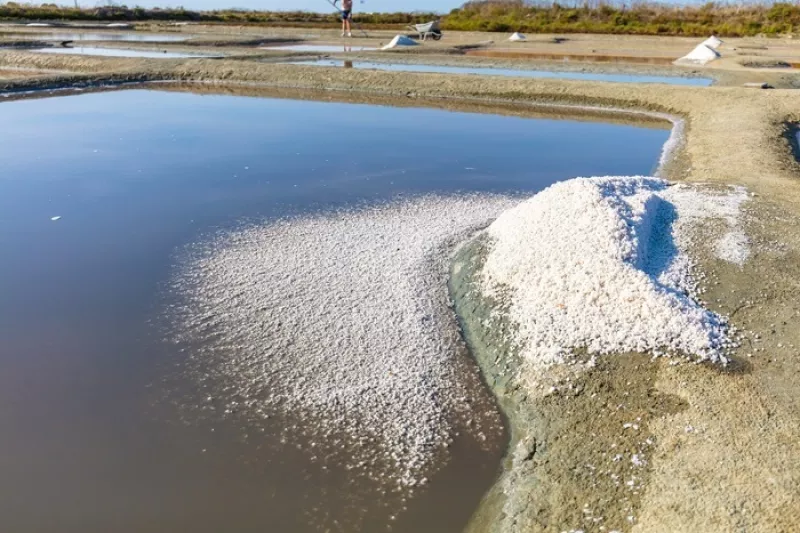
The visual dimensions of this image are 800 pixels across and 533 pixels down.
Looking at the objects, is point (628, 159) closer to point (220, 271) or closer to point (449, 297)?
point (449, 297)

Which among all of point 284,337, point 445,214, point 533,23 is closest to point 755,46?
point 533,23

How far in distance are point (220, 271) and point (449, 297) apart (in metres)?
2.52

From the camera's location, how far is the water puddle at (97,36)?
3275 centimetres

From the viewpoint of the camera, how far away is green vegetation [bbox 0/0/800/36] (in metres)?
36.6

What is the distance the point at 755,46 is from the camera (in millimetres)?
28688

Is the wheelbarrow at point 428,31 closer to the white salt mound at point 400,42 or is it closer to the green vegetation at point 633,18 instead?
the white salt mound at point 400,42

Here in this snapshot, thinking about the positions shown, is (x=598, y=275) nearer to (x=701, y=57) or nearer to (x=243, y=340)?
(x=243, y=340)

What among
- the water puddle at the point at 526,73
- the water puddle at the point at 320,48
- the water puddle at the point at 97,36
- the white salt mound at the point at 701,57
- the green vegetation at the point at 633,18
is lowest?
the water puddle at the point at 526,73

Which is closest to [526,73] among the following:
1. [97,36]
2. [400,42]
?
[400,42]

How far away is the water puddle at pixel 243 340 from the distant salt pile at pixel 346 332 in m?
0.02

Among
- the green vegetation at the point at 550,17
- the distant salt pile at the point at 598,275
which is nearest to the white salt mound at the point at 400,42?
the green vegetation at the point at 550,17

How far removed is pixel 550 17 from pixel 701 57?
20.2 meters

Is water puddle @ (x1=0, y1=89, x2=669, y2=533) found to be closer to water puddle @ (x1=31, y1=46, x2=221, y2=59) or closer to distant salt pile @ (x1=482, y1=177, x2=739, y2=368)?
distant salt pile @ (x1=482, y1=177, x2=739, y2=368)

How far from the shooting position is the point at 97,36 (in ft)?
116
